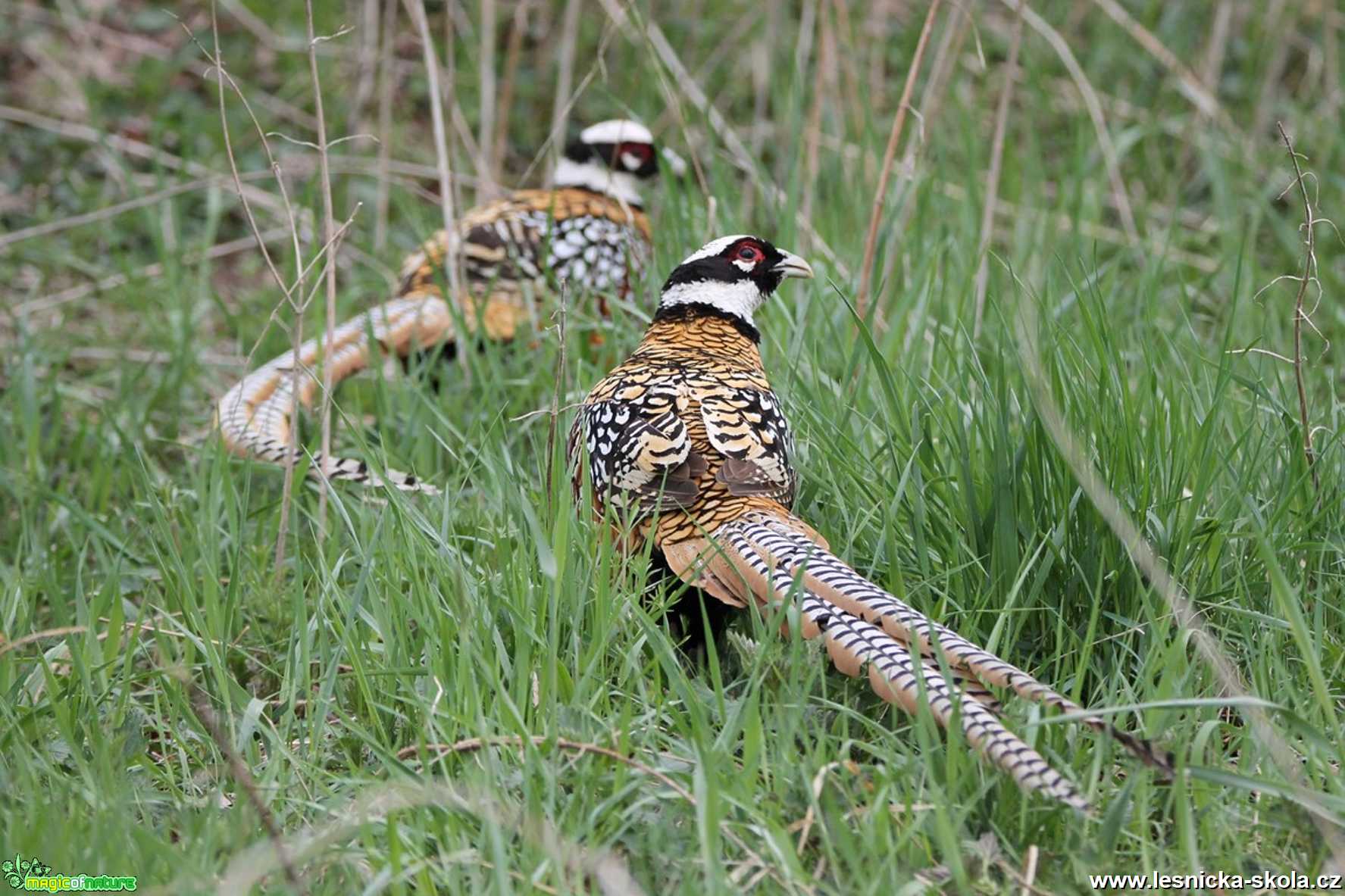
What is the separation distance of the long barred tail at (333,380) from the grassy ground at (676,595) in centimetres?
13

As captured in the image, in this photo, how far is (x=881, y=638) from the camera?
271 cm

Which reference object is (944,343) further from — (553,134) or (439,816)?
(439,816)

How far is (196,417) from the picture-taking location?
5203mm

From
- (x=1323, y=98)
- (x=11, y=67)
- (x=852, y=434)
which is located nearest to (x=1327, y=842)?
(x=852, y=434)

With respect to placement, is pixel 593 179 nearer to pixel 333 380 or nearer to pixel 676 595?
pixel 333 380

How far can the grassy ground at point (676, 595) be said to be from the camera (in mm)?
2510

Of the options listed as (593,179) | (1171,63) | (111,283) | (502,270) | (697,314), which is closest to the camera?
(697,314)

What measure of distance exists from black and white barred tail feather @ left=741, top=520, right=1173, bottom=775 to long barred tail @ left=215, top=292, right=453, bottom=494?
108cm

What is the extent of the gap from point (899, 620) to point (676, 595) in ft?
1.90

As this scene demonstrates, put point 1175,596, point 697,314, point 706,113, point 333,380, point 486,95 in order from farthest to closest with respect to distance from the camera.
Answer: point 486,95 < point 706,113 < point 333,380 < point 697,314 < point 1175,596

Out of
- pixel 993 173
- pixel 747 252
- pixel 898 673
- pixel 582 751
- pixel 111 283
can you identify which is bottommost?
pixel 111 283

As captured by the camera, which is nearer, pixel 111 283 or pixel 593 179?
pixel 111 283

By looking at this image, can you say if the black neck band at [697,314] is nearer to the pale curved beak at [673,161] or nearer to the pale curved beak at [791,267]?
the pale curved beak at [791,267]

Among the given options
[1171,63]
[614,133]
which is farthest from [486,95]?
[1171,63]
